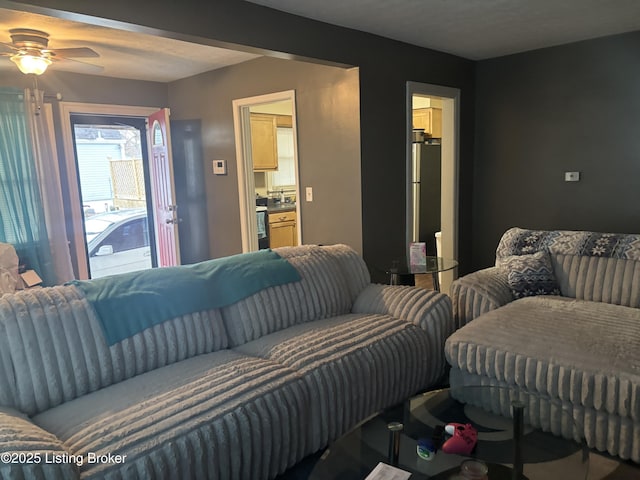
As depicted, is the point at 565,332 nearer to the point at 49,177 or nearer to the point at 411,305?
the point at 411,305

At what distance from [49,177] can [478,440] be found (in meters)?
4.08

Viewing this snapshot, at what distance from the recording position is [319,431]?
82.4 inches

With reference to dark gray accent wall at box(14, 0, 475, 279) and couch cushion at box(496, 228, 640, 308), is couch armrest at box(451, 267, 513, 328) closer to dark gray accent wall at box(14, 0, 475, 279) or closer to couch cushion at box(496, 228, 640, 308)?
couch cushion at box(496, 228, 640, 308)

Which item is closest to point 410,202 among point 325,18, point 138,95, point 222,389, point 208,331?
point 325,18

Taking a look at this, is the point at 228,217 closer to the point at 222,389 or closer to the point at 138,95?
the point at 138,95

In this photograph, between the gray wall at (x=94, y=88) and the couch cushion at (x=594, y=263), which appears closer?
the couch cushion at (x=594, y=263)

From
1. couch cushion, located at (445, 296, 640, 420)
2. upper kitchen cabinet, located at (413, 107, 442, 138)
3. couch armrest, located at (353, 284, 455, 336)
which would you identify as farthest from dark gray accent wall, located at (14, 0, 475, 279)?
couch cushion, located at (445, 296, 640, 420)

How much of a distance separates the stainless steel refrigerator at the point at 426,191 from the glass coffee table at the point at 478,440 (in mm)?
3428

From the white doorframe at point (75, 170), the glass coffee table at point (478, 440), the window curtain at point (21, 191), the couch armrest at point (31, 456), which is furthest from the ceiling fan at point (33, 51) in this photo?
the glass coffee table at point (478, 440)

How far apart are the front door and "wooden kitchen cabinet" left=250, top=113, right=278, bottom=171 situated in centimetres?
137

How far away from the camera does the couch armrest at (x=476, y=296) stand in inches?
114

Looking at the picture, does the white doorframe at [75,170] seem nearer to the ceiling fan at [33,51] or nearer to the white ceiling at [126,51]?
the white ceiling at [126,51]

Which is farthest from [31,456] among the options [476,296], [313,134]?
[313,134]

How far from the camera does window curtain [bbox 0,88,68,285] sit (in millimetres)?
3811
